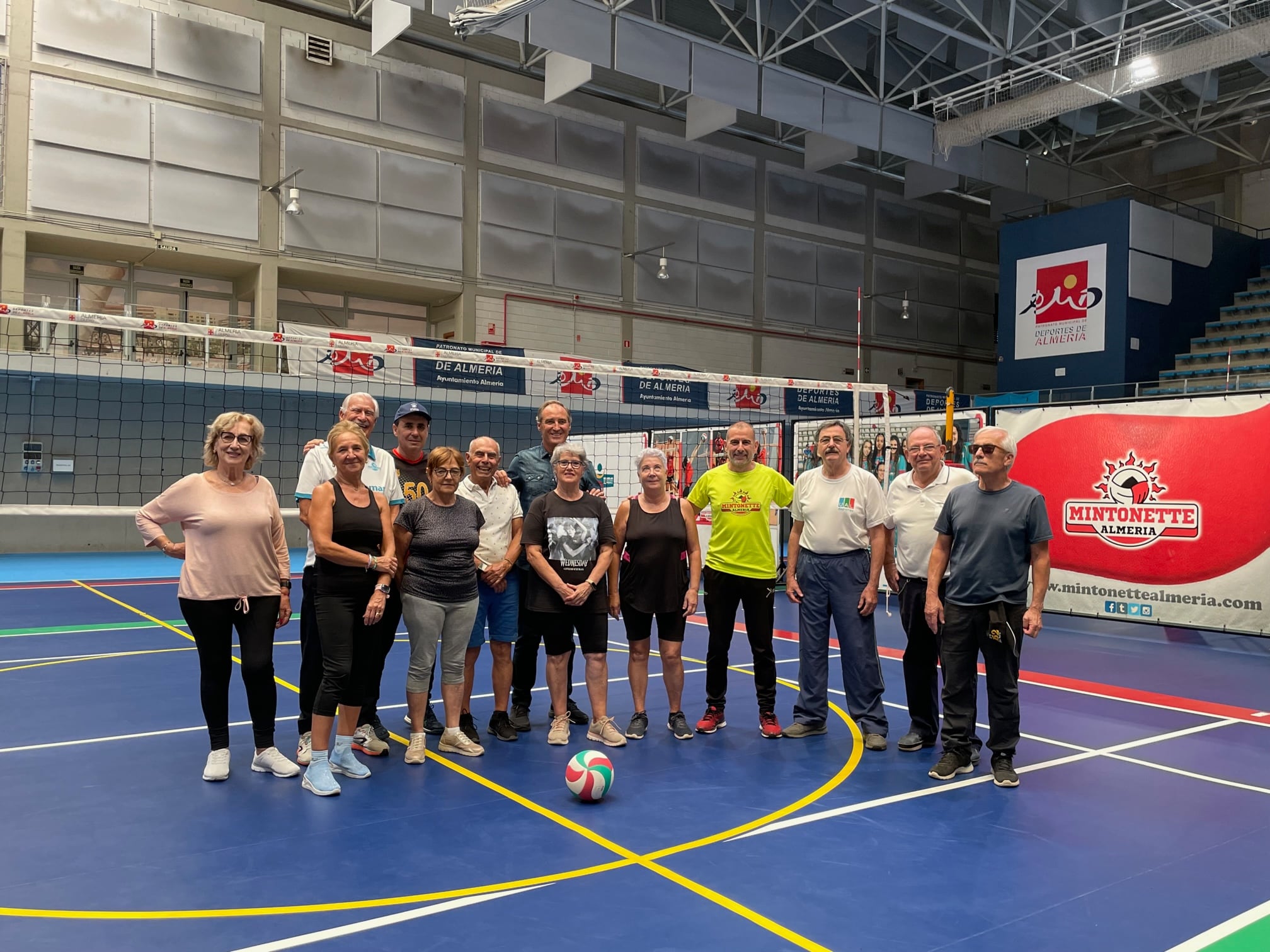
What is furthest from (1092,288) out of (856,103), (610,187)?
(610,187)

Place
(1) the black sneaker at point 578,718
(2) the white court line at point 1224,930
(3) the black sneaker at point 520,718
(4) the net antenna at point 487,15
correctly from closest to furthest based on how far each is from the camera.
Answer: (2) the white court line at point 1224,930, (3) the black sneaker at point 520,718, (1) the black sneaker at point 578,718, (4) the net antenna at point 487,15

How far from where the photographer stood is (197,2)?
63.1ft

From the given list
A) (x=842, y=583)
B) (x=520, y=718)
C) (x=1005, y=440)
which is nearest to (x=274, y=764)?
(x=520, y=718)

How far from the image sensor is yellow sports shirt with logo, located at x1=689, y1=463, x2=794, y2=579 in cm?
561

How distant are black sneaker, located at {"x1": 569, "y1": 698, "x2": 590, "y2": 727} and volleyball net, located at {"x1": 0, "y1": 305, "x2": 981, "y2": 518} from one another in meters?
7.93

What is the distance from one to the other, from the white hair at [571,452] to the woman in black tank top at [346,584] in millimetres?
1017

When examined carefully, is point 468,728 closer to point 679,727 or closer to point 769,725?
point 679,727

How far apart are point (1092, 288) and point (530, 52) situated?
1571cm

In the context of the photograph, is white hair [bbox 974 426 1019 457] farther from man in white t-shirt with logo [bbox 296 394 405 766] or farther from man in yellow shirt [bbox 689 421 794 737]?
man in white t-shirt with logo [bbox 296 394 405 766]

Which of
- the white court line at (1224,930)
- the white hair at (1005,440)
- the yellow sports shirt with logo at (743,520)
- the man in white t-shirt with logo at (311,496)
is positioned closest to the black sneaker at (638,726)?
the yellow sports shirt with logo at (743,520)

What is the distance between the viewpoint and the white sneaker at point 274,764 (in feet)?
15.1

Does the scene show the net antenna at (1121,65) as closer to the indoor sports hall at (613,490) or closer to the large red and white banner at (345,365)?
the indoor sports hall at (613,490)

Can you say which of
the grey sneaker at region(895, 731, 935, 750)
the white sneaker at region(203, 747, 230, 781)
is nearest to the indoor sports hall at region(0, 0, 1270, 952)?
the white sneaker at region(203, 747, 230, 781)

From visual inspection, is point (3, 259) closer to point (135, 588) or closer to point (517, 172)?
point (135, 588)
